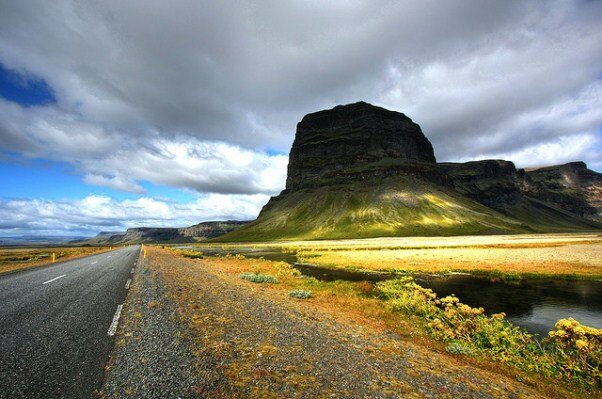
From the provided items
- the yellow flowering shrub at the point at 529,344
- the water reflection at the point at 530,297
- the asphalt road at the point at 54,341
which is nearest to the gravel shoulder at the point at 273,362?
the asphalt road at the point at 54,341

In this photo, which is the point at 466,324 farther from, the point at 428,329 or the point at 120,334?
the point at 120,334

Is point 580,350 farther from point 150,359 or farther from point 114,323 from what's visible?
point 114,323

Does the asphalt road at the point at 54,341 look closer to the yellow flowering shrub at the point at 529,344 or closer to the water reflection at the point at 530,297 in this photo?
the yellow flowering shrub at the point at 529,344

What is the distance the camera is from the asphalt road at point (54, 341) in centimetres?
619

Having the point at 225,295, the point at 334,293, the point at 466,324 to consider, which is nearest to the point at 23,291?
the point at 225,295

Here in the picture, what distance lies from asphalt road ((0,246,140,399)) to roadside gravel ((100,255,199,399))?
1.22 feet

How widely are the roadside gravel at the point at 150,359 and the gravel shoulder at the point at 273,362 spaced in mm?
23

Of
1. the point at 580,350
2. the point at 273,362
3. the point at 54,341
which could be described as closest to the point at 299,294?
→ the point at 273,362

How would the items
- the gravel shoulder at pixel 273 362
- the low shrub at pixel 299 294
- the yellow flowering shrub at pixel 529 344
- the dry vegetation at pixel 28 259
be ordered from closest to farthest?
the gravel shoulder at pixel 273 362 → the yellow flowering shrub at pixel 529 344 → the low shrub at pixel 299 294 → the dry vegetation at pixel 28 259

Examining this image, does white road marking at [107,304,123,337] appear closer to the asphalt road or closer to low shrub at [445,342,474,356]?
the asphalt road

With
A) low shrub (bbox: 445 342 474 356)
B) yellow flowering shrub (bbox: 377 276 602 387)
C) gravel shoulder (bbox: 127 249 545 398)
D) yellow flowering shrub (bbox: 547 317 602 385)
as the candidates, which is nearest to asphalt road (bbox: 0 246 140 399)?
gravel shoulder (bbox: 127 249 545 398)

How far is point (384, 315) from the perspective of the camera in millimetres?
16500

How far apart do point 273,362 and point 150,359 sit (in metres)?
3.22

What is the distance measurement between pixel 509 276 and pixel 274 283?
94.2 ft
